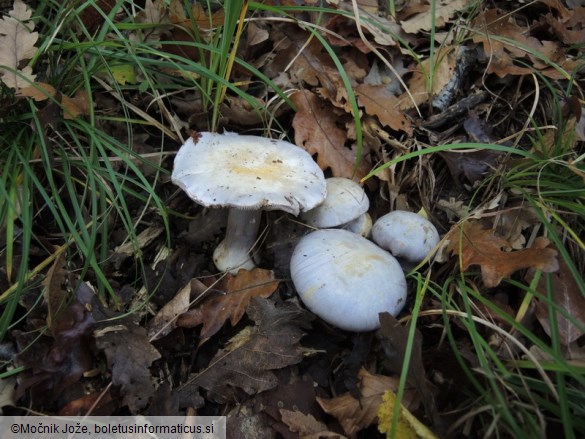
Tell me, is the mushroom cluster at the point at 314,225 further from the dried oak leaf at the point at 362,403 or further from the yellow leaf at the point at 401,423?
the yellow leaf at the point at 401,423

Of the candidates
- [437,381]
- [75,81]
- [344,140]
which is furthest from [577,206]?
[75,81]

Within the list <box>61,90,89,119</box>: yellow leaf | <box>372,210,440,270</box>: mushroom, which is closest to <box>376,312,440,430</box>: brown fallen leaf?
<box>372,210,440,270</box>: mushroom

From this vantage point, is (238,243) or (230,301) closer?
(230,301)

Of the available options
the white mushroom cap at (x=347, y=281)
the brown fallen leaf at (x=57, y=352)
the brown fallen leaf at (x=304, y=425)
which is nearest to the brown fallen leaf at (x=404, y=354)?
the white mushroom cap at (x=347, y=281)

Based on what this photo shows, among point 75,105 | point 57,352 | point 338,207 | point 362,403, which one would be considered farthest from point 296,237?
point 75,105

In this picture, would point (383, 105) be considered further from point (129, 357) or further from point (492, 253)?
point (129, 357)

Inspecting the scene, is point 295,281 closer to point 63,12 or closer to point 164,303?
point 164,303

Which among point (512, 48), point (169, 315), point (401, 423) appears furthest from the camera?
point (512, 48)

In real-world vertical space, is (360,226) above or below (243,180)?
below
